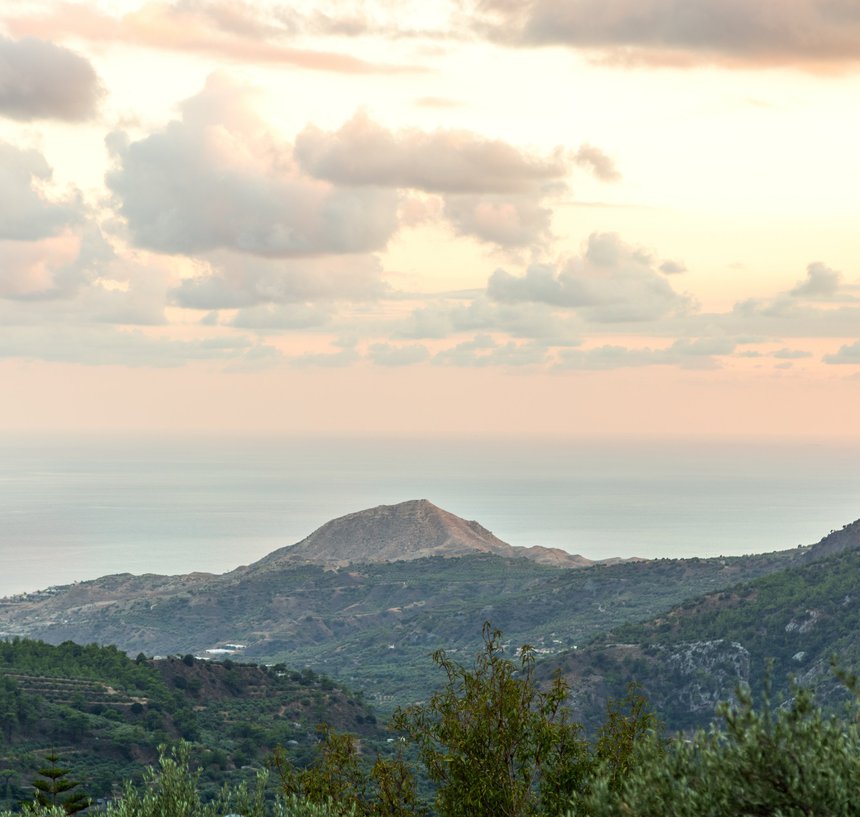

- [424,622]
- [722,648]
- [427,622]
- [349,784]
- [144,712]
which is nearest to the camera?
[349,784]

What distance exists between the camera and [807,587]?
424ft

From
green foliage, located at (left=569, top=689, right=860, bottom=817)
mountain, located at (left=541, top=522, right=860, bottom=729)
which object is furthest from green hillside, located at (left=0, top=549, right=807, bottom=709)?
green foliage, located at (left=569, top=689, right=860, bottom=817)

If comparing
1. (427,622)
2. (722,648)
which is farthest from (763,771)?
(427,622)

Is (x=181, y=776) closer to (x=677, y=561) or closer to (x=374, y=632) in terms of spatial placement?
(x=374, y=632)

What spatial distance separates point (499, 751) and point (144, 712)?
215 feet

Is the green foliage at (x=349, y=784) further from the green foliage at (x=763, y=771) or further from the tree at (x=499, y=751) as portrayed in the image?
the green foliage at (x=763, y=771)

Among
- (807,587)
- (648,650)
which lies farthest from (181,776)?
(807,587)

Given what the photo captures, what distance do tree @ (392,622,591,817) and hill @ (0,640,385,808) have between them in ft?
140

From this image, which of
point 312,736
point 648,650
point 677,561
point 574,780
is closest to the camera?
point 574,780

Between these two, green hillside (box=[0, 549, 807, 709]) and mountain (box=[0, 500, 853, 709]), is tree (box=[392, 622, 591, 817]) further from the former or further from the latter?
green hillside (box=[0, 549, 807, 709])

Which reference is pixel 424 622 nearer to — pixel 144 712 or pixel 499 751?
pixel 144 712

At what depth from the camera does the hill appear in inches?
3076

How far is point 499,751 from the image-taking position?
3134 centimetres

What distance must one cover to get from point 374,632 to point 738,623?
6983 centimetres
